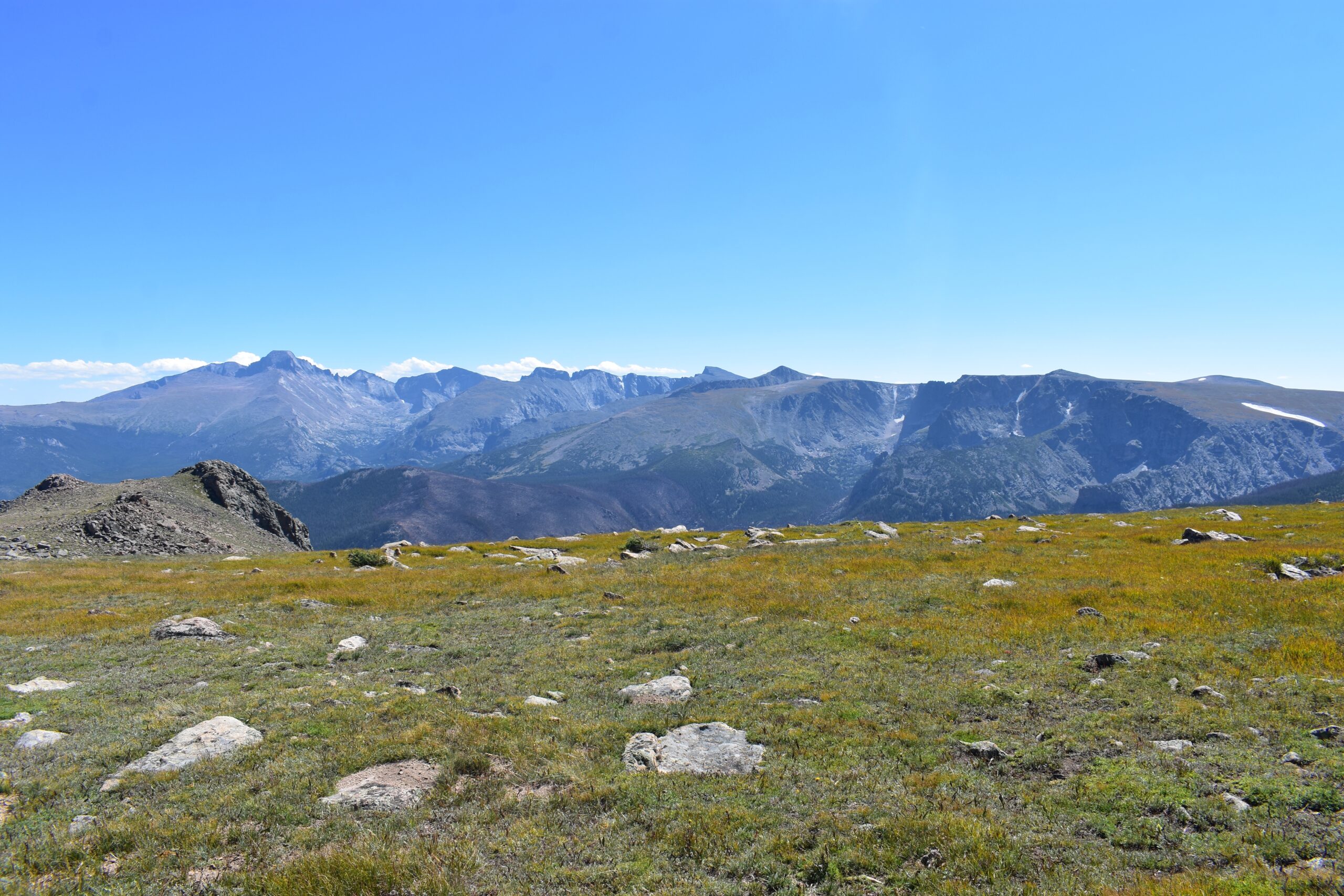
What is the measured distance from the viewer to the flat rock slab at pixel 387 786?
10969 millimetres

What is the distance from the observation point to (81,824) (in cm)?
1032

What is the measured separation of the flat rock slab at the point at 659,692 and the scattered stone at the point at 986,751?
703cm

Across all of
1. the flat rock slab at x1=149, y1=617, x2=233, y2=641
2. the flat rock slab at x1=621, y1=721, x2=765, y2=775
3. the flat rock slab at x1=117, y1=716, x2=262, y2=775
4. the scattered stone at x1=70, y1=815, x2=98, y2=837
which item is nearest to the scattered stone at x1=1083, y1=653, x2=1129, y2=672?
the flat rock slab at x1=621, y1=721, x2=765, y2=775

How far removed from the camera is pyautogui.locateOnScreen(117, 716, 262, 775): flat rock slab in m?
12.5

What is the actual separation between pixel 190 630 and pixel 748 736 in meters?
23.3

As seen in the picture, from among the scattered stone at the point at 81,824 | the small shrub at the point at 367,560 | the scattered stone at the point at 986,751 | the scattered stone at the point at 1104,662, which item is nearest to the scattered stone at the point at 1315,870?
the scattered stone at the point at 986,751

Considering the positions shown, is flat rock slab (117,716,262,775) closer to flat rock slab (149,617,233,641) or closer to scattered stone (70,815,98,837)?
scattered stone (70,815,98,837)

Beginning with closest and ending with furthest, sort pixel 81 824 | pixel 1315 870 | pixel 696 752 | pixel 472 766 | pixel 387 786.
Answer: pixel 1315 870, pixel 81 824, pixel 387 786, pixel 472 766, pixel 696 752

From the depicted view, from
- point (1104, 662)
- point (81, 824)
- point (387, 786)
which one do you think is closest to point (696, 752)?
point (387, 786)

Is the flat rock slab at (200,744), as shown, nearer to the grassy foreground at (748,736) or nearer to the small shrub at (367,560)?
the grassy foreground at (748,736)

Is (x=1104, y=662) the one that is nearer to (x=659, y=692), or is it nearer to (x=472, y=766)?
(x=659, y=692)

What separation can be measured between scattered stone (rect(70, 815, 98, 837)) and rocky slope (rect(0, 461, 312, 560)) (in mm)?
60572

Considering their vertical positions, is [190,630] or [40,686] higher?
[40,686]

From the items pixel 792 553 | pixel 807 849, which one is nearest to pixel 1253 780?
pixel 807 849
